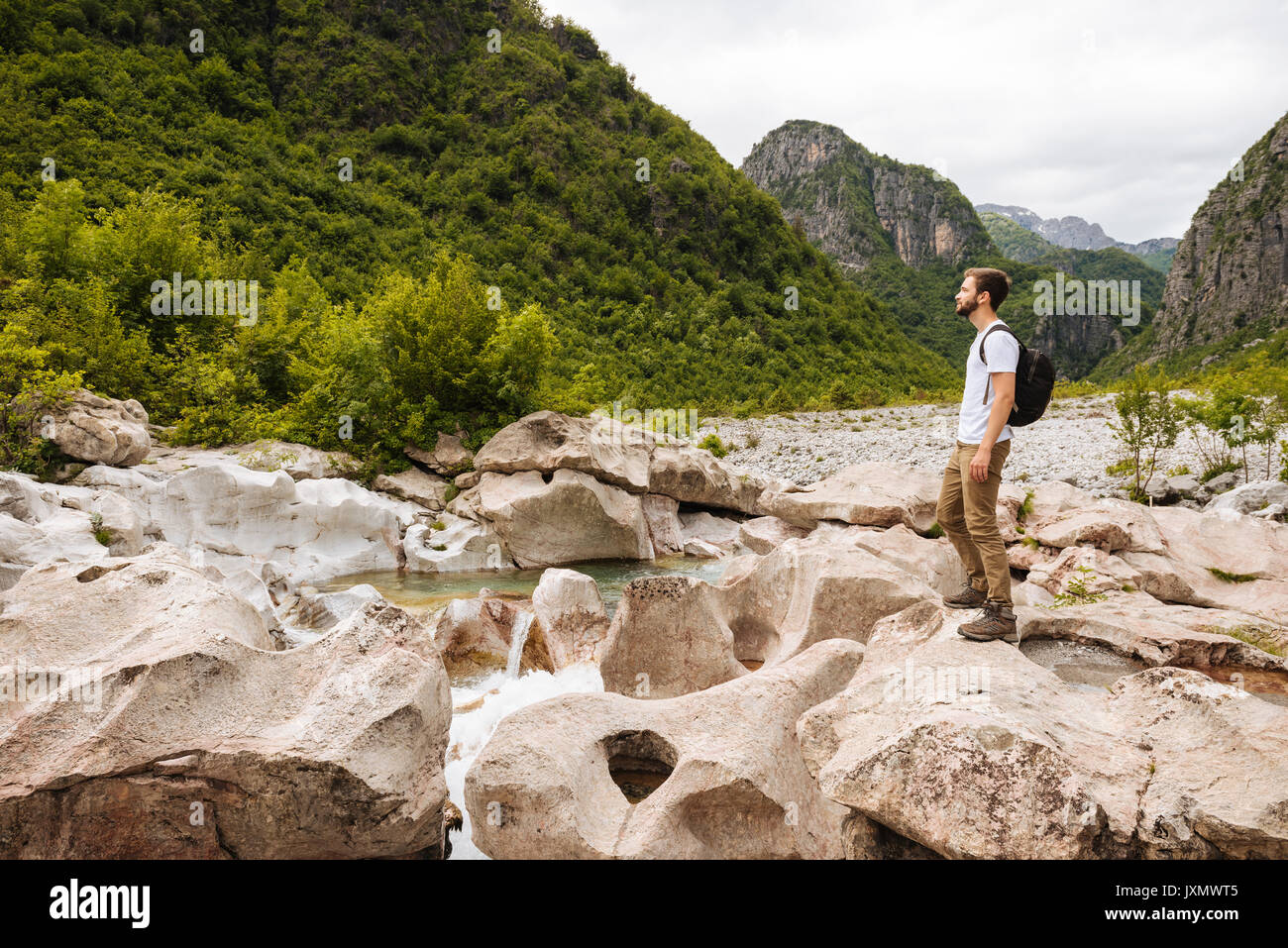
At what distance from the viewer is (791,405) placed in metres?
43.3

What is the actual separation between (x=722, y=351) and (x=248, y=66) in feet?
138

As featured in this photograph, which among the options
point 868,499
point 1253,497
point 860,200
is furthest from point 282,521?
point 860,200

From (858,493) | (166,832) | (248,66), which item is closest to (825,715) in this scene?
(166,832)

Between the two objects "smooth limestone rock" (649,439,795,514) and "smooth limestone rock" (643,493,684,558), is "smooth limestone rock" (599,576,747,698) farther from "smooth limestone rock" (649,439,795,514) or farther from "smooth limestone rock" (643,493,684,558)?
"smooth limestone rock" (649,439,795,514)

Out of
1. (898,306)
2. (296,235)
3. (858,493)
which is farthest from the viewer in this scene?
(898,306)

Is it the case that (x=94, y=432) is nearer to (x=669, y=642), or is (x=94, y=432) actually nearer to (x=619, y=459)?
(x=619, y=459)

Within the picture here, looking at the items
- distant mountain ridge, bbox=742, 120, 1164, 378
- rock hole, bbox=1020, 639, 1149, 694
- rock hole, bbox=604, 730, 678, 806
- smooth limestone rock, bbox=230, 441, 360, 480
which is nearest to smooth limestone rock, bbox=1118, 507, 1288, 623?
rock hole, bbox=1020, 639, 1149, 694

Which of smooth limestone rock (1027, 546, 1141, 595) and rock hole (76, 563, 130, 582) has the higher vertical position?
rock hole (76, 563, 130, 582)

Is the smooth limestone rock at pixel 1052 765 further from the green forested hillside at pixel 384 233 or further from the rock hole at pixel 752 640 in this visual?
the green forested hillside at pixel 384 233

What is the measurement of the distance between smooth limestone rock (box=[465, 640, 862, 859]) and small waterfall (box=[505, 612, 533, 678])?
3.60 meters

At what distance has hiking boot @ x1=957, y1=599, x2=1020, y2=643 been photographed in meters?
5.05

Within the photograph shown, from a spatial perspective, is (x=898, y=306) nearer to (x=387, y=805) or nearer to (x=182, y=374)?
(x=182, y=374)

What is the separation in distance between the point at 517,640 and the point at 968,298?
6.19 m

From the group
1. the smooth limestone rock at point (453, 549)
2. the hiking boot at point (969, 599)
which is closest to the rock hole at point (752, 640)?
the hiking boot at point (969, 599)
